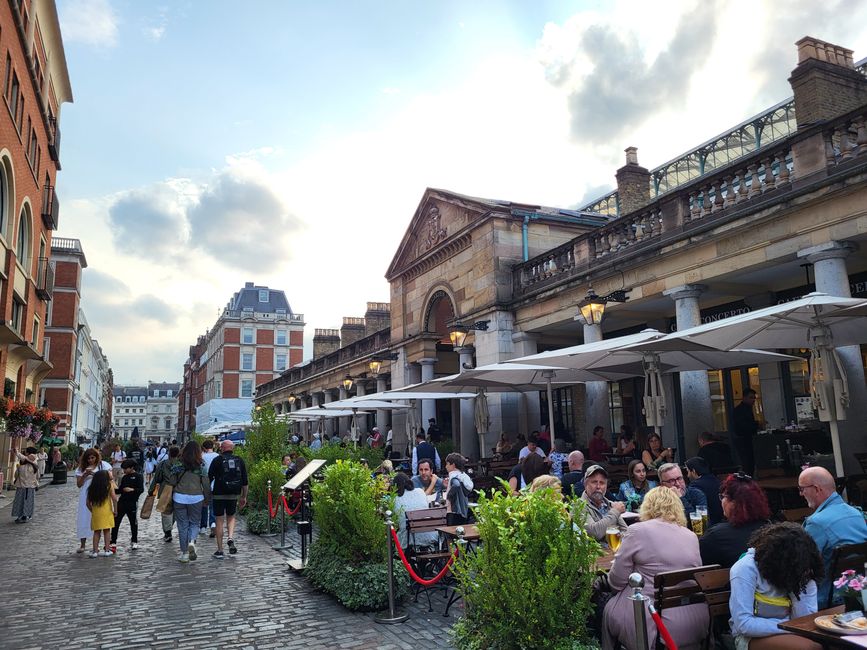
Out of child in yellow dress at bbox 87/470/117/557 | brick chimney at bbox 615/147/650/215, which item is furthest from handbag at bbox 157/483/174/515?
brick chimney at bbox 615/147/650/215

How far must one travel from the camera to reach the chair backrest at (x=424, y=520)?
759cm

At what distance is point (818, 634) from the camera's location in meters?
3.19

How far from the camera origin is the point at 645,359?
9.88 meters

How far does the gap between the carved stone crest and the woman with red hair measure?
17.3 m

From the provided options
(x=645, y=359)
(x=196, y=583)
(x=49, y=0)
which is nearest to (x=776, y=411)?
(x=645, y=359)

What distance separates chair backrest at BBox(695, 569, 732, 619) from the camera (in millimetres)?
4055

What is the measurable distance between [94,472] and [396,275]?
49.9ft

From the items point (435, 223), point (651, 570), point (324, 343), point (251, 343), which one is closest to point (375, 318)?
point (324, 343)

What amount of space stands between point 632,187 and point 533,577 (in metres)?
16.7

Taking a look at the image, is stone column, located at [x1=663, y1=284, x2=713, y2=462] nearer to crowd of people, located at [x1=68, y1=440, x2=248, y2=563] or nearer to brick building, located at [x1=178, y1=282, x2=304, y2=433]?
crowd of people, located at [x1=68, y1=440, x2=248, y2=563]

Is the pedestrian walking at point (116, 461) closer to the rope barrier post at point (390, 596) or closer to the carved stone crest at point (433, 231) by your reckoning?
the carved stone crest at point (433, 231)

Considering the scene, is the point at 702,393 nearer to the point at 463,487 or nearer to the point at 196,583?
the point at 463,487

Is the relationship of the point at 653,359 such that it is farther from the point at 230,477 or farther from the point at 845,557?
the point at 230,477

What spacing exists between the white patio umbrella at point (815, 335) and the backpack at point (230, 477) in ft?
23.0
